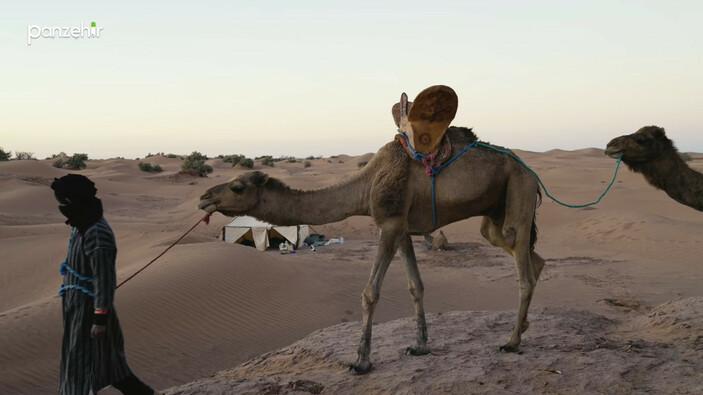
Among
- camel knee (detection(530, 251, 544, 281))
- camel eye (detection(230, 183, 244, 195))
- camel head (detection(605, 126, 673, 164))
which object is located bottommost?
camel knee (detection(530, 251, 544, 281))

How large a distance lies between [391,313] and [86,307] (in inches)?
270

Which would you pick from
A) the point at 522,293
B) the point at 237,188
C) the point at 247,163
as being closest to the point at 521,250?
the point at 522,293

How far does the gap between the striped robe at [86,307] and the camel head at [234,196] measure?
37.3 inches

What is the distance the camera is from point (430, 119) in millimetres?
5086

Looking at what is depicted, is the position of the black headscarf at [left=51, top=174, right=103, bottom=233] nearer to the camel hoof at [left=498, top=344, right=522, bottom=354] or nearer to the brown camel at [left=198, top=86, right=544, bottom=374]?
the brown camel at [left=198, top=86, right=544, bottom=374]

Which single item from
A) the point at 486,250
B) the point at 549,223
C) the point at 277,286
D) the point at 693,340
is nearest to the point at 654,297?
the point at 693,340

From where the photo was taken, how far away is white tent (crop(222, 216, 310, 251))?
17.2 meters

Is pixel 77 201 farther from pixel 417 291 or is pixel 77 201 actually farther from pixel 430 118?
pixel 417 291

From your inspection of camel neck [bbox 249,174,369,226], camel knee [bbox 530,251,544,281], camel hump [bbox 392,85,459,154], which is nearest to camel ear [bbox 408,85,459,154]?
camel hump [bbox 392,85,459,154]

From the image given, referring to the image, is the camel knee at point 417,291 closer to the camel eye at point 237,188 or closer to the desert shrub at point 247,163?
the camel eye at point 237,188

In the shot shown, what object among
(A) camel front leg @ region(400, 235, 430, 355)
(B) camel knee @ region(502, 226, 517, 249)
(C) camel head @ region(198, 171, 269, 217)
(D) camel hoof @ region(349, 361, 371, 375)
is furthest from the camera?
(A) camel front leg @ region(400, 235, 430, 355)

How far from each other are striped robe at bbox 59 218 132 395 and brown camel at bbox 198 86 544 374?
1.28 m

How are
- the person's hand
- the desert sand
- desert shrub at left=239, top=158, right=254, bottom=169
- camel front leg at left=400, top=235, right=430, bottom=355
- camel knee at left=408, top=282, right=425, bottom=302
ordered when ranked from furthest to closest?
desert shrub at left=239, top=158, right=254, bottom=169, camel knee at left=408, top=282, right=425, bottom=302, camel front leg at left=400, top=235, right=430, bottom=355, the desert sand, the person's hand

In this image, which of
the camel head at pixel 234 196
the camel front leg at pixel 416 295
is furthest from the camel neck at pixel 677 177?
the camel head at pixel 234 196
